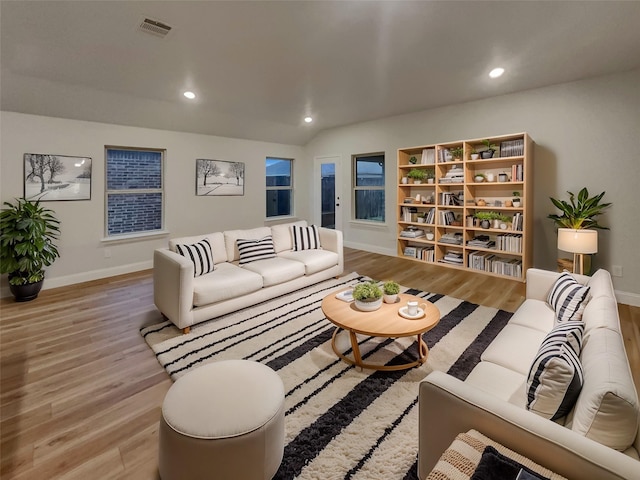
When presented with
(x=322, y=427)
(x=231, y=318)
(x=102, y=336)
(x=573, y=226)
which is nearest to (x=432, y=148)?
(x=573, y=226)

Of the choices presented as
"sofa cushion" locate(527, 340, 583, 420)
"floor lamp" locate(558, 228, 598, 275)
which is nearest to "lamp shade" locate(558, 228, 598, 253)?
"floor lamp" locate(558, 228, 598, 275)

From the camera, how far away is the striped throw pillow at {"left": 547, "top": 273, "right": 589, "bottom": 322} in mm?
1982

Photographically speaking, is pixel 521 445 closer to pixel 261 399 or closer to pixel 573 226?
pixel 261 399

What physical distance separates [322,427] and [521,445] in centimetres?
105

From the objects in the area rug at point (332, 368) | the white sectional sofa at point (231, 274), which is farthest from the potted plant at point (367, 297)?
the white sectional sofa at point (231, 274)

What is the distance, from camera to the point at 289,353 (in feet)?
8.20

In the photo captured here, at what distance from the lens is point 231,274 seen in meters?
3.25

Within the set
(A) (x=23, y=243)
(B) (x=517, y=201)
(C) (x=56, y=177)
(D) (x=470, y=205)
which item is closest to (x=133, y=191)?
(C) (x=56, y=177)

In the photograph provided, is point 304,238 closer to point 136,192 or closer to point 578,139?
point 136,192

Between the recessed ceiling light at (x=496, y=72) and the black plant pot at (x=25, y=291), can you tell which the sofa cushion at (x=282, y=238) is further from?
the recessed ceiling light at (x=496, y=72)

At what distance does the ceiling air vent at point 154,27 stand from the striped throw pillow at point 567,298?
3.85m

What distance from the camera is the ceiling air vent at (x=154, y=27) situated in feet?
8.98

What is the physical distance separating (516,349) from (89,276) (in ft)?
17.0

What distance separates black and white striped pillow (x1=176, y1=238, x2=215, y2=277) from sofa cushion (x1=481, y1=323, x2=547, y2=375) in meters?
2.61
